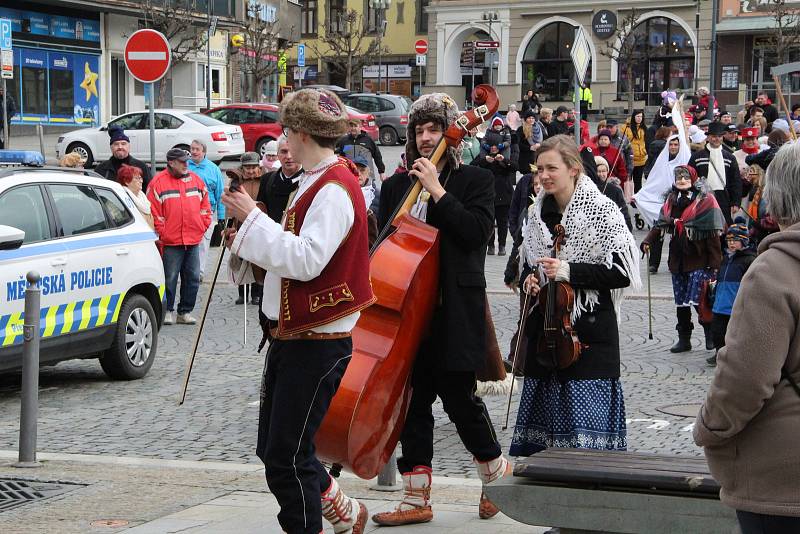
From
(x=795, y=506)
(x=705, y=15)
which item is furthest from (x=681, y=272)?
(x=705, y=15)

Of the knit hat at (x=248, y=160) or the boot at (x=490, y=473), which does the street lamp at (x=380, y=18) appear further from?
the boot at (x=490, y=473)

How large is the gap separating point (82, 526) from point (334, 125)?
7.69 ft

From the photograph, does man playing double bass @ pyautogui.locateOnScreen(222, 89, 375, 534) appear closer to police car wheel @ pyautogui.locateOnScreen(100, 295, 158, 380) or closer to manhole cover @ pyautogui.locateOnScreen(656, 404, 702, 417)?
manhole cover @ pyautogui.locateOnScreen(656, 404, 702, 417)

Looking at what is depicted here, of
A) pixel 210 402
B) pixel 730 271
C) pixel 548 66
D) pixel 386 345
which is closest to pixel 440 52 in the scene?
pixel 548 66

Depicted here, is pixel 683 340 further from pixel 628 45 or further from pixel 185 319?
pixel 628 45

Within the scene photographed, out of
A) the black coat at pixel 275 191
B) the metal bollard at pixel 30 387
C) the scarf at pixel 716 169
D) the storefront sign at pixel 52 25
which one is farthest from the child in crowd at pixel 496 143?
the storefront sign at pixel 52 25

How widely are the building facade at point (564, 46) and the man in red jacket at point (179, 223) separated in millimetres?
39074

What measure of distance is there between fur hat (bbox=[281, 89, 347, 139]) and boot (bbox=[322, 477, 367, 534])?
4.55ft

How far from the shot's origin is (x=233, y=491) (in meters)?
6.63

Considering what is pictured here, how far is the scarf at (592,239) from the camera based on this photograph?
5.59m

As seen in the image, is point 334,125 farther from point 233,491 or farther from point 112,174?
point 112,174

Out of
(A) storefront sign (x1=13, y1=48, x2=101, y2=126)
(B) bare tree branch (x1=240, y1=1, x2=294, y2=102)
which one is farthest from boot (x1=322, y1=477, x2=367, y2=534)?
(B) bare tree branch (x1=240, y1=1, x2=294, y2=102)

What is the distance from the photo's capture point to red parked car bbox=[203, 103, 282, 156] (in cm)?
3350

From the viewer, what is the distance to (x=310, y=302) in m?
4.69
